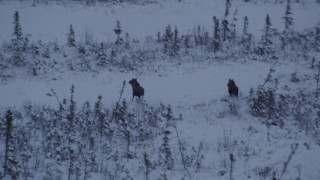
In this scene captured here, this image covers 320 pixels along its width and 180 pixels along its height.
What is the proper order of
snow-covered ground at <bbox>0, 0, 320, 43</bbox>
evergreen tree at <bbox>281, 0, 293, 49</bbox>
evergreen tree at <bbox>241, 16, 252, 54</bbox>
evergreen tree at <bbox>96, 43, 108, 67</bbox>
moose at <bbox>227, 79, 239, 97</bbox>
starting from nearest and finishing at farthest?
moose at <bbox>227, 79, 239, 97</bbox> → evergreen tree at <bbox>96, 43, 108, 67</bbox> → evergreen tree at <bbox>241, 16, 252, 54</bbox> → evergreen tree at <bbox>281, 0, 293, 49</bbox> → snow-covered ground at <bbox>0, 0, 320, 43</bbox>

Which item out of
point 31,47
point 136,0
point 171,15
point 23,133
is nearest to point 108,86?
point 31,47

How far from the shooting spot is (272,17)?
38.7m

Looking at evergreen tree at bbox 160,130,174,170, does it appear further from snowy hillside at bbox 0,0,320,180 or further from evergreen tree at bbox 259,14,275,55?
evergreen tree at bbox 259,14,275,55

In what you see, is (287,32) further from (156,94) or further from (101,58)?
(156,94)

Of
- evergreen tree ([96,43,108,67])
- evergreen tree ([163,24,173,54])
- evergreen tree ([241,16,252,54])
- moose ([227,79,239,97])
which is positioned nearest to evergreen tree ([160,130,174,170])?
moose ([227,79,239,97])

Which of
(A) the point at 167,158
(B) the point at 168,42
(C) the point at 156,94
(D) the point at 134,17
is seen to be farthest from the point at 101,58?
(A) the point at 167,158

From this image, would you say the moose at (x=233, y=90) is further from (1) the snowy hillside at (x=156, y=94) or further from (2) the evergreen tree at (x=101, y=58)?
(2) the evergreen tree at (x=101, y=58)

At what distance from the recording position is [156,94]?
21.3 meters

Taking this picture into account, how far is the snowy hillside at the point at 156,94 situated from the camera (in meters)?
12.1

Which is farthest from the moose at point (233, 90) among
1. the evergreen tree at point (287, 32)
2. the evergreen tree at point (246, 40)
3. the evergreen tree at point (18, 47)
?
the evergreen tree at point (18, 47)

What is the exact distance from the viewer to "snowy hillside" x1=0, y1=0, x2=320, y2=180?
39.9ft

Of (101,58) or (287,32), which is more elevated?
(287,32)

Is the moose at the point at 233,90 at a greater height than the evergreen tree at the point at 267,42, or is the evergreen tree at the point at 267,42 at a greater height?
the evergreen tree at the point at 267,42

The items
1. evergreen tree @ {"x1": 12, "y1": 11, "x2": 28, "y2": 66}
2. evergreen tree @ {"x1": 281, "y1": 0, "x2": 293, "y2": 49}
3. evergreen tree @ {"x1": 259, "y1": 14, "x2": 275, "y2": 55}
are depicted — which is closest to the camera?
evergreen tree @ {"x1": 12, "y1": 11, "x2": 28, "y2": 66}
